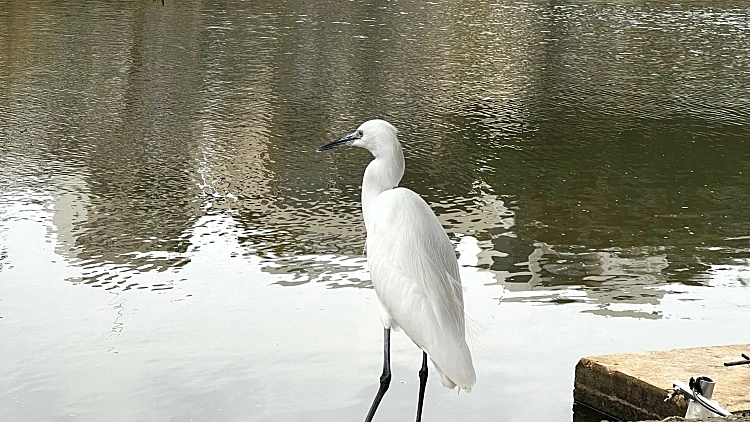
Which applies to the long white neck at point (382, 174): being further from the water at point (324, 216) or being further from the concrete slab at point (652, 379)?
the concrete slab at point (652, 379)

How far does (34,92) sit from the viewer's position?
30.2ft

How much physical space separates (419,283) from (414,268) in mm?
46

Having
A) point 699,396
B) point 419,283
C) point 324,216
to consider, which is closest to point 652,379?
point 699,396

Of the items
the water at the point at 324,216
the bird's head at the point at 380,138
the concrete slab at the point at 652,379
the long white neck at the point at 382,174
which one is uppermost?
the bird's head at the point at 380,138

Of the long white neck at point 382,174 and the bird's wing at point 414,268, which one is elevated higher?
the long white neck at point 382,174

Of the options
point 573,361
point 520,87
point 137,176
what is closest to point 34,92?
point 137,176

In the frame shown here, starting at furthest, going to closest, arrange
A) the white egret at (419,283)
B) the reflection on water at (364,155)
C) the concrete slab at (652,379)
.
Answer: the reflection on water at (364,155), the concrete slab at (652,379), the white egret at (419,283)

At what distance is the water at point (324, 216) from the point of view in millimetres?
4031

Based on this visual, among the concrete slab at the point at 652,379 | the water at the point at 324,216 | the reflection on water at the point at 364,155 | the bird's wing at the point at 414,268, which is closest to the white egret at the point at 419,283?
the bird's wing at the point at 414,268

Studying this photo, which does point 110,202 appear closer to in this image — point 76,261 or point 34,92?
point 76,261

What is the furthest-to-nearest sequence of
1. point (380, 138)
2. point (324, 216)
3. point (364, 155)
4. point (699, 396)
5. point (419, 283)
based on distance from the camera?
point (364, 155) < point (324, 216) < point (380, 138) < point (419, 283) < point (699, 396)

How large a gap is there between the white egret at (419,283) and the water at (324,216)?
0.49m

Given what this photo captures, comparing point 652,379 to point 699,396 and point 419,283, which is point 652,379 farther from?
point 419,283

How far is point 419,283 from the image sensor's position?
3.29m
